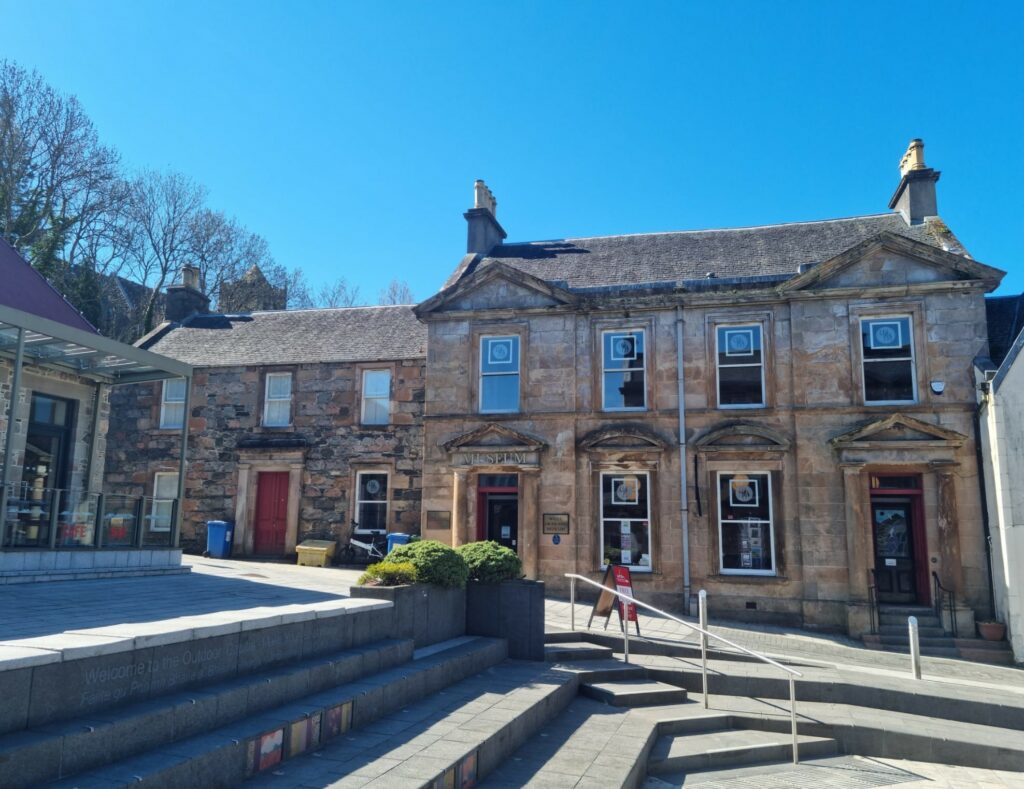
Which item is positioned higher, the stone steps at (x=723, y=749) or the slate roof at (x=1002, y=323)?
the slate roof at (x=1002, y=323)

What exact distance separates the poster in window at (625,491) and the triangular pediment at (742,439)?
5.43 ft

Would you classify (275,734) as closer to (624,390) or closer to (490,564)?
(490,564)

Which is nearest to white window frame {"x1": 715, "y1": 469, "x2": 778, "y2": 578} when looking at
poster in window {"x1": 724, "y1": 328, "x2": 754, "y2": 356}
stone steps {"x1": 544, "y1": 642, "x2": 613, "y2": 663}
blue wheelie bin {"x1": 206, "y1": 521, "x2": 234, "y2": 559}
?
poster in window {"x1": 724, "y1": 328, "x2": 754, "y2": 356}

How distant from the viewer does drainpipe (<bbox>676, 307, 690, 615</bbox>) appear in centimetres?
1603

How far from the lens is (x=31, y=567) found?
1140 centimetres

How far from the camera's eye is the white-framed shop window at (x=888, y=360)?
15.8 metres

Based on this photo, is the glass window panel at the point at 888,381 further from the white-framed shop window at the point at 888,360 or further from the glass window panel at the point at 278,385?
the glass window panel at the point at 278,385

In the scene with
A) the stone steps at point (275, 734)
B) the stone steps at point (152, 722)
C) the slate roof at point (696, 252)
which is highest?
the slate roof at point (696, 252)

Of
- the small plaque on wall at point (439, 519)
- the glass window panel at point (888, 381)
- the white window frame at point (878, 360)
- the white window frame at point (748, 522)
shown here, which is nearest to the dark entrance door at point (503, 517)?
the small plaque on wall at point (439, 519)

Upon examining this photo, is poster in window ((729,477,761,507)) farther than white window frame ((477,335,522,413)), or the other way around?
white window frame ((477,335,522,413))

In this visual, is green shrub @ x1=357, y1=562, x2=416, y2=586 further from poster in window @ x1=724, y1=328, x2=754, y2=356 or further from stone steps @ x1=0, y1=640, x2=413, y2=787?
poster in window @ x1=724, y1=328, x2=754, y2=356

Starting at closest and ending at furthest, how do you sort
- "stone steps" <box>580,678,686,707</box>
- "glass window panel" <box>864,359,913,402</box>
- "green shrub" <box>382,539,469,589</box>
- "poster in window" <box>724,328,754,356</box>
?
"stone steps" <box>580,678,686,707</box>, "green shrub" <box>382,539,469,589</box>, "glass window panel" <box>864,359,913,402</box>, "poster in window" <box>724,328,754,356</box>

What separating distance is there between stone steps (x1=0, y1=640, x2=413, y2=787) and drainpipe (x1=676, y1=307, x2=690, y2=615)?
10.3m

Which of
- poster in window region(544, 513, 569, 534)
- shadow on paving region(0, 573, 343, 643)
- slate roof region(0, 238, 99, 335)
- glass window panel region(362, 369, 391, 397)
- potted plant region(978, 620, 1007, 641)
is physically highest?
slate roof region(0, 238, 99, 335)
